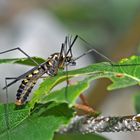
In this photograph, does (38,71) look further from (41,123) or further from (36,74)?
(41,123)

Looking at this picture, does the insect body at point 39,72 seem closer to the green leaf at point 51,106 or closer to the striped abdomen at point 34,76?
the striped abdomen at point 34,76

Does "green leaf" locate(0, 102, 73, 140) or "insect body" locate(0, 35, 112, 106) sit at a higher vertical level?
"insect body" locate(0, 35, 112, 106)

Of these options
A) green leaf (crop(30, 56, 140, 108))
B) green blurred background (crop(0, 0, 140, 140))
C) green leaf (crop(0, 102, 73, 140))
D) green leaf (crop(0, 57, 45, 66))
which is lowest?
green leaf (crop(0, 102, 73, 140))

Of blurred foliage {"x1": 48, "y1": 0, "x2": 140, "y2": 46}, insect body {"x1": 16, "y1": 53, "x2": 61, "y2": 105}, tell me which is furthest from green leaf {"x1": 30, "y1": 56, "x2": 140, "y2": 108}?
blurred foliage {"x1": 48, "y1": 0, "x2": 140, "y2": 46}

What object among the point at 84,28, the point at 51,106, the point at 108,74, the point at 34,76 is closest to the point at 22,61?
the point at 34,76

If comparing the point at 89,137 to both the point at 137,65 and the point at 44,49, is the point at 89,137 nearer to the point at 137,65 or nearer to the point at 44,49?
the point at 137,65

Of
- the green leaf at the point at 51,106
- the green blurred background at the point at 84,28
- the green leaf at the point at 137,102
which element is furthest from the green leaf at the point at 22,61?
the green blurred background at the point at 84,28

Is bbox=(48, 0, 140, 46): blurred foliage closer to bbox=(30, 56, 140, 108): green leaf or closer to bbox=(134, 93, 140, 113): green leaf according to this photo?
bbox=(134, 93, 140, 113): green leaf

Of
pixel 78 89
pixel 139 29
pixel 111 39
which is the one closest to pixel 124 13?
pixel 111 39
